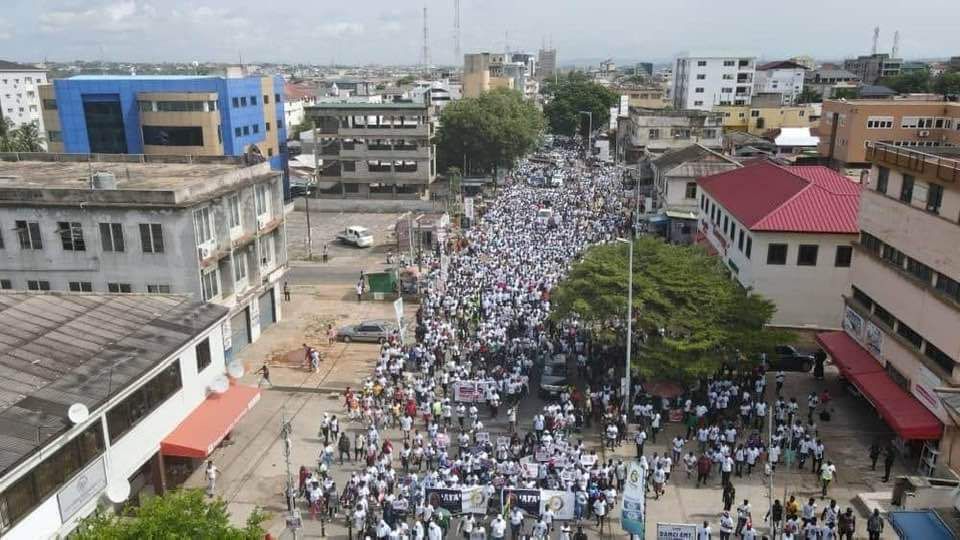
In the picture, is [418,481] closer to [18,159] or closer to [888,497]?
[888,497]

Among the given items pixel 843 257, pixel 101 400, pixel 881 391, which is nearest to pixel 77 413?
pixel 101 400

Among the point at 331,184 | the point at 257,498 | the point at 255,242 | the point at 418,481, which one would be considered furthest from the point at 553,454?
the point at 331,184

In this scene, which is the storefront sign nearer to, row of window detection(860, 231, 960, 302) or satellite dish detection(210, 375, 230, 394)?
satellite dish detection(210, 375, 230, 394)

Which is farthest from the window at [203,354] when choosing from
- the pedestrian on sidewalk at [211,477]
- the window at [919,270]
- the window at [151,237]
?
the window at [919,270]

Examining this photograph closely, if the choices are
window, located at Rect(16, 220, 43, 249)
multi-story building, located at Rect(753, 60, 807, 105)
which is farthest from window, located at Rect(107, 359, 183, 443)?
multi-story building, located at Rect(753, 60, 807, 105)

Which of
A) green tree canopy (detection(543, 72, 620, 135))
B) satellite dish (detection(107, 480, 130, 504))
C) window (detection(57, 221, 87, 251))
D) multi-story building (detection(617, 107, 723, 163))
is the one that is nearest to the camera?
satellite dish (detection(107, 480, 130, 504))

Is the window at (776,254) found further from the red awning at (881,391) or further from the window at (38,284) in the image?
the window at (38,284)
